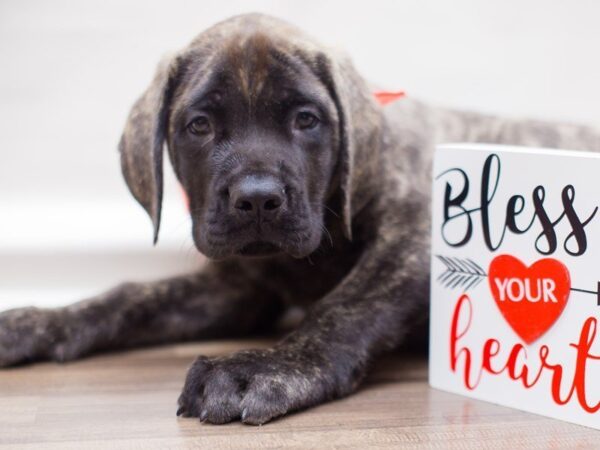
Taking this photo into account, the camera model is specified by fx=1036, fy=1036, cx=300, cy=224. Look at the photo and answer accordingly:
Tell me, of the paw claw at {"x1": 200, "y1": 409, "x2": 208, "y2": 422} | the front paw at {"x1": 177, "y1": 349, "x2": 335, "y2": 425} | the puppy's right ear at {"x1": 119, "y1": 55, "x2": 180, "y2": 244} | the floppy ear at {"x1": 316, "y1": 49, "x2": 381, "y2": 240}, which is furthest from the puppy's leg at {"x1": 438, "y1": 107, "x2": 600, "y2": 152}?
the paw claw at {"x1": 200, "y1": 409, "x2": 208, "y2": 422}

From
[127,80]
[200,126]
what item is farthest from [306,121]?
[127,80]

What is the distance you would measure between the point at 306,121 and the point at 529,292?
2.47ft

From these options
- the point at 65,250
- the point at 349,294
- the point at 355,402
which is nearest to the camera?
the point at 355,402

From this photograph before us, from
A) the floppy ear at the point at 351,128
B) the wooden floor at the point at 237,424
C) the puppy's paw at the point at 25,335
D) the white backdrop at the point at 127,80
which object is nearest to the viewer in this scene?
the wooden floor at the point at 237,424

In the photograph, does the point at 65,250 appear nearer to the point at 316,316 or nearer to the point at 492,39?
the point at 316,316

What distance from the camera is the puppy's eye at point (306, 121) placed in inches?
109

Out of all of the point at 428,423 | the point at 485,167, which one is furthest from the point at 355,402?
the point at 485,167

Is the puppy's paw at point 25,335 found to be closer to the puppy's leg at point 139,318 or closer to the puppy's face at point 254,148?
the puppy's leg at point 139,318

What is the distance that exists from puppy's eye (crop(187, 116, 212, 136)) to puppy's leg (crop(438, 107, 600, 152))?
903 millimetres

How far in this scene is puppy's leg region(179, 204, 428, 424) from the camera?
2.44 metres

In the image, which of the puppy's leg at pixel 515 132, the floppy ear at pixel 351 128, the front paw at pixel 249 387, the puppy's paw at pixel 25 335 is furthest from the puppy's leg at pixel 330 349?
the puppy's paw at pixel 25 335

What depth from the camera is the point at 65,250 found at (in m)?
3.96

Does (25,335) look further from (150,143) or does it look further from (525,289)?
(525,289)

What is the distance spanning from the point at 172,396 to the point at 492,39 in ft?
7.07
